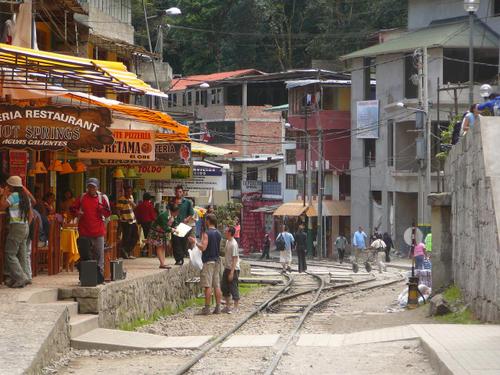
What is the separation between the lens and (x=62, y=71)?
1809cm

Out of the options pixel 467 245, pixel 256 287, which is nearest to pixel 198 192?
pixel 256 287

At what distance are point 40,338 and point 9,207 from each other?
4585mm

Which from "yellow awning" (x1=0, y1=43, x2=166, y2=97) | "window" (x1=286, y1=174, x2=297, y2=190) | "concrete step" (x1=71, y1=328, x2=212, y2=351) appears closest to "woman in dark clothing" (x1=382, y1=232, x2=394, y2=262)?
"window" (x1=286, y1=174, x2=297, y2=190)

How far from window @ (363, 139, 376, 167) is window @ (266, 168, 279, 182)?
1532 cm

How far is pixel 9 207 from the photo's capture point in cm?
1747

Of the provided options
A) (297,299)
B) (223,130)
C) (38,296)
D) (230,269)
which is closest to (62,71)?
(38,296)

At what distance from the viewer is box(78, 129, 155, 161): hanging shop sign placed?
23047mm

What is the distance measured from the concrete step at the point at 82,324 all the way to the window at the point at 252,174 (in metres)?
64.2

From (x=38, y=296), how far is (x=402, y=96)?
4567cm

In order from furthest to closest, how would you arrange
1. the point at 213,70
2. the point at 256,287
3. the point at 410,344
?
1. the point at 213,70
2. the point at 256,287
3. the point at 410,344

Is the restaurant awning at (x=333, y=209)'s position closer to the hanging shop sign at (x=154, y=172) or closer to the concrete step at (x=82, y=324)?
the hanging shop sign at (x=154, y=172)

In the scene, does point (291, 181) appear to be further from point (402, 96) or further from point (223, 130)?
point (402, 96)

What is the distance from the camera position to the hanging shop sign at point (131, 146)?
2305 centimetres

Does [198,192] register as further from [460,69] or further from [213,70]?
[213,70]
